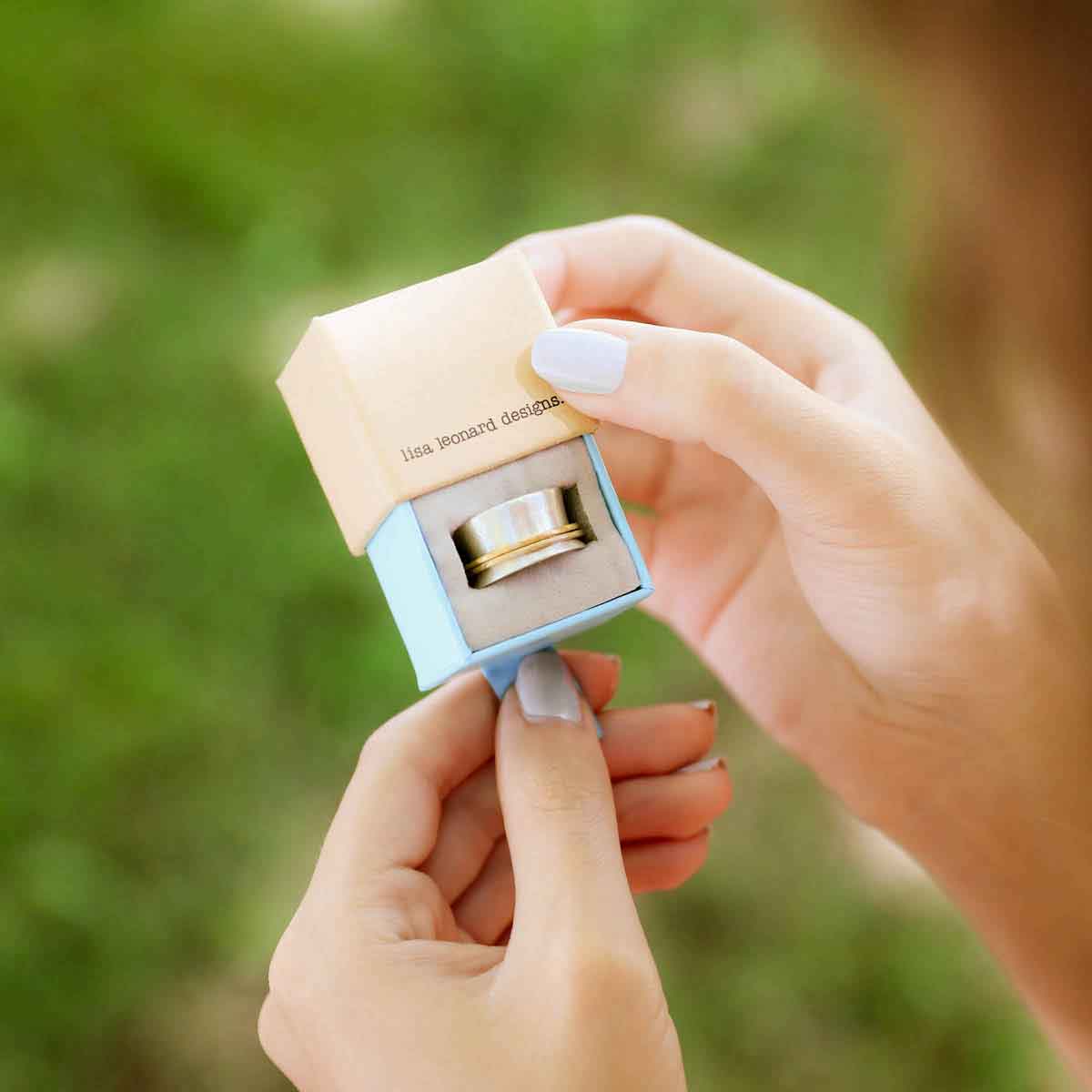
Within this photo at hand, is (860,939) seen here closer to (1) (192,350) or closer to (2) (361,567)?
(2) (361,567)

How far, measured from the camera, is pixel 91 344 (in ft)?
6.29

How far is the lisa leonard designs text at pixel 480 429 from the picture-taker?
0.91 metres

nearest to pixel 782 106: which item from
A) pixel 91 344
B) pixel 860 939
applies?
pixel 91 344

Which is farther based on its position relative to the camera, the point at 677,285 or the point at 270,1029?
the point at 677,285

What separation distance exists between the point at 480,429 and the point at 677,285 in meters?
0.45

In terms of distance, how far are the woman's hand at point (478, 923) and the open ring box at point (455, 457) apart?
0.47 feet

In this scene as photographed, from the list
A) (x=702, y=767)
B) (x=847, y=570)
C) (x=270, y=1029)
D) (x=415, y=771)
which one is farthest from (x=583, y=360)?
(x=270, y=1029)

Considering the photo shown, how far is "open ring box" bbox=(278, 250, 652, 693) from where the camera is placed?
89cm

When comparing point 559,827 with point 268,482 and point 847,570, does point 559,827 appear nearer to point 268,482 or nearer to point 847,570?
point 847,570

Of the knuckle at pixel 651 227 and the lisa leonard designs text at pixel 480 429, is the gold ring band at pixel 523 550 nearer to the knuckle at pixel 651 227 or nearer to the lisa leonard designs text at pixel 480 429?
the lisa leonard designs text at pixel 480 429

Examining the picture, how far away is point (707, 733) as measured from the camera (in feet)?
4.24

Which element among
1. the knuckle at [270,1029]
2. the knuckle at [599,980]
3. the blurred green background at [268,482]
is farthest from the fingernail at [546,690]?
the blurred green background at [268,482]

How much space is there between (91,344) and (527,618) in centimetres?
134

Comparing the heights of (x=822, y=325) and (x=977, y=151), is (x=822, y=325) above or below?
above
